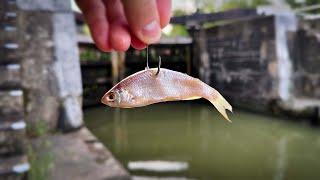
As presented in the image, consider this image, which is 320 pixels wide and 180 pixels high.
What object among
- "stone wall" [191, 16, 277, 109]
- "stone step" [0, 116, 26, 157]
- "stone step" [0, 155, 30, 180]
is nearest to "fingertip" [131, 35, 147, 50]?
"stone step" [0, 155, 30, 180]

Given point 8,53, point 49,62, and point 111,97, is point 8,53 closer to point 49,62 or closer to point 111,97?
point 49,62

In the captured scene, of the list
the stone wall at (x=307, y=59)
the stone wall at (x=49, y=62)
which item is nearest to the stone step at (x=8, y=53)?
the stone wall at (x=49, y=62)

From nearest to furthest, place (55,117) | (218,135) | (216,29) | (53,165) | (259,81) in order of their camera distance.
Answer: (53,165), (55,117), (218,135), (259,81), (216,29)

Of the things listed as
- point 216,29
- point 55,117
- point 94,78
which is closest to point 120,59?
point 94,78

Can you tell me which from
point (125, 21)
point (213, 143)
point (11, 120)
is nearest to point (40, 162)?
point (11, 120)

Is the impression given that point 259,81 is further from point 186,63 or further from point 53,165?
point 53,165
